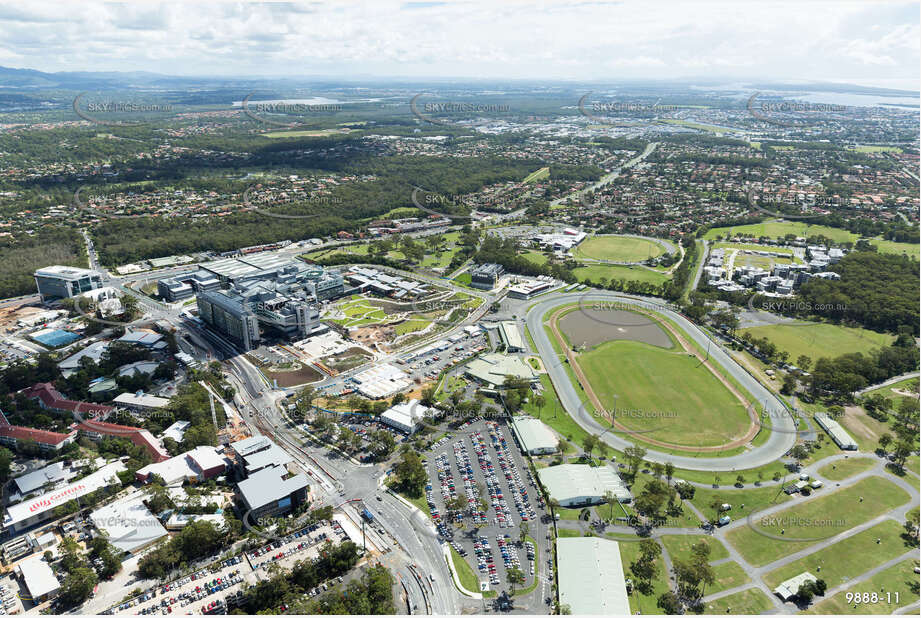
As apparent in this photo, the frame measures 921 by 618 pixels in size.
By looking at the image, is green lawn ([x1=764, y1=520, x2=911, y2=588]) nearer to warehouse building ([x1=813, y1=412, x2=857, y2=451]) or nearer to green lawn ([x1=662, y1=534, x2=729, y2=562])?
green lawn ([x1=662, y1=534, x2=729, y2=562])

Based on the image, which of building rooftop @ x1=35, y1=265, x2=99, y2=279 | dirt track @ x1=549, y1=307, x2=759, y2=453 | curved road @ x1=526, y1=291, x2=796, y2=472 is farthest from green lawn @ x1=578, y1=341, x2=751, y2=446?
building rooftop @ x1=35, y1=265, x2=99, y2=279

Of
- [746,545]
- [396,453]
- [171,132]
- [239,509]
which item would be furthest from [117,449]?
[171,132]

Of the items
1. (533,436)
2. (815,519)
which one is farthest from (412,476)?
(815,519)

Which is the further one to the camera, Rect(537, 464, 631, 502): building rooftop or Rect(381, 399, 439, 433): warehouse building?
Rect(381, 399, 439, 433): warehouse building

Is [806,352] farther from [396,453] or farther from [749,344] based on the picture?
[396,453]

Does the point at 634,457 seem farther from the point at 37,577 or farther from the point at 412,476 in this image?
the point at 37,577

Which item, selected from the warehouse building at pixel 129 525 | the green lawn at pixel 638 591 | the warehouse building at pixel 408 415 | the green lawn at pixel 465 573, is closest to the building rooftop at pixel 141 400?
the warehouse building at pixel 129 525
